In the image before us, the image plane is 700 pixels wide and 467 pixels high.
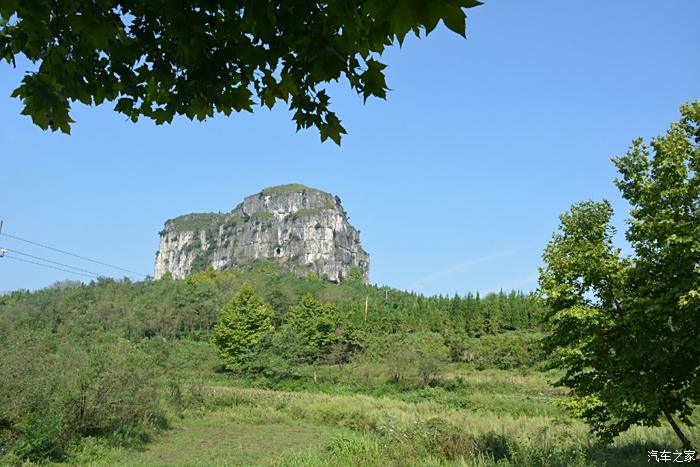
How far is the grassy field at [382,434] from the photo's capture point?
1223cm

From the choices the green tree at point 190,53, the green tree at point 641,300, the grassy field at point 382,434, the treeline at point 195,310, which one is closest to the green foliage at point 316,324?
the treeline at point 195,310

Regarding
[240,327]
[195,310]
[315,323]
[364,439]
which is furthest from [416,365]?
[195,310]

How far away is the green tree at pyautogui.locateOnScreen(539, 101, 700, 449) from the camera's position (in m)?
9.88

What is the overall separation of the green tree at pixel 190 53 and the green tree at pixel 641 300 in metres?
8.68

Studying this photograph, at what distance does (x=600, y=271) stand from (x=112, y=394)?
A: 56.4 feet

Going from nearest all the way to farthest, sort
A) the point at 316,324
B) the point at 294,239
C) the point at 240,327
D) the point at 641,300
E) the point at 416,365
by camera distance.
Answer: the point at 641,300 < the point at 416,365 < the point at 240,327 < the point at 316,324 < the point at 294,239

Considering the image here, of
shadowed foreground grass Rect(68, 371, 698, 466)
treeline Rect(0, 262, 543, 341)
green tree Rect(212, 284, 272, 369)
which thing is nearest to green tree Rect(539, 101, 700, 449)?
shadowed foreground grass Rect(68, 371, 698, 466)

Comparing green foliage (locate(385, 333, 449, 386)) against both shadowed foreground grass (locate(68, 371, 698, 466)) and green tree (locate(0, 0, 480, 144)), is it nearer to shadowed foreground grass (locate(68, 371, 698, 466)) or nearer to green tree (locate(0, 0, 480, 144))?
shadowed foreground grass (locate(68, 371, 698, 466))

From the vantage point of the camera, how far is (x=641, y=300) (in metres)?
10.7

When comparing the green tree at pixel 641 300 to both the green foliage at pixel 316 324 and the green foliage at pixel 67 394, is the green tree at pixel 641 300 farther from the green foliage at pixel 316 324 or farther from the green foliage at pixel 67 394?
the green foliage at pixel 316 324

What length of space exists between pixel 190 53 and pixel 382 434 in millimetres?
→ 16100

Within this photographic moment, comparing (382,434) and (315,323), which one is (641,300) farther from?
(315,323)

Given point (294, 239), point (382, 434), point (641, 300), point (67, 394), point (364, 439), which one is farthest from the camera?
point (294, 239)

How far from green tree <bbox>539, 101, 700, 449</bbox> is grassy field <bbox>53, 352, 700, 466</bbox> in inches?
67.7
